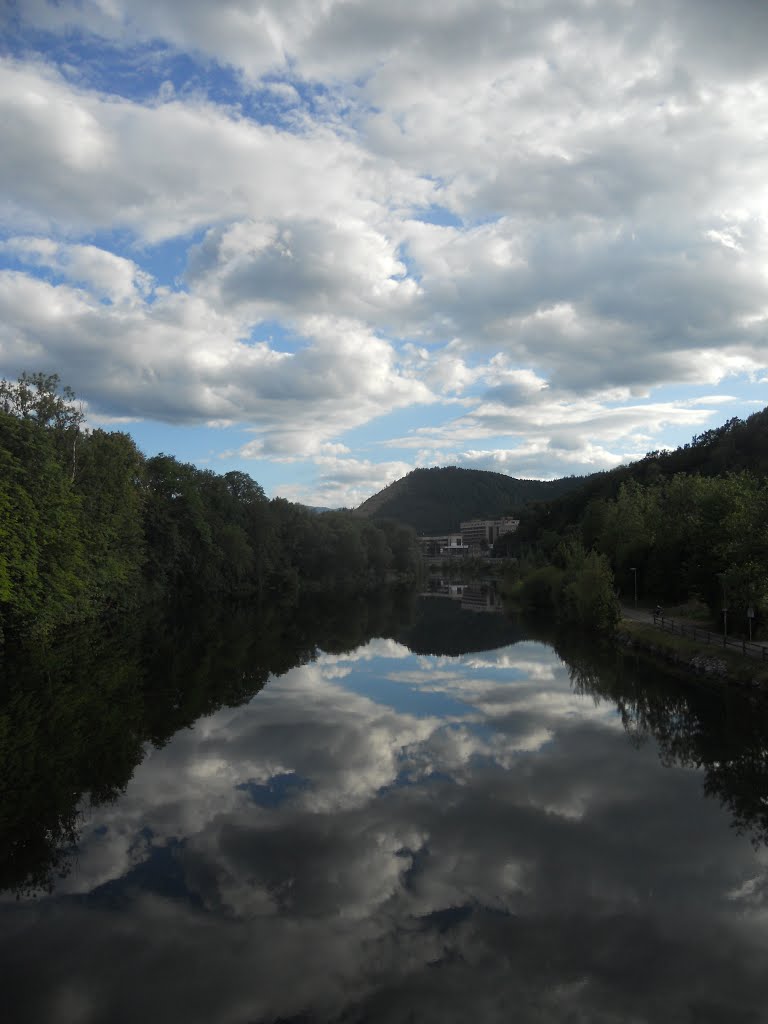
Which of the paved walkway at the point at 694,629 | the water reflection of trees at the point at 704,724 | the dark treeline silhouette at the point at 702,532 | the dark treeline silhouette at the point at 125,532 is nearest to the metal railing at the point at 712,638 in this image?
the paved walkway at the point at 694,629

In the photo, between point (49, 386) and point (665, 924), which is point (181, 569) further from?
point (665, 924)

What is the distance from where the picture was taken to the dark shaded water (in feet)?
34.9

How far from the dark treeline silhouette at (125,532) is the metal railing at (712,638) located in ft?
125

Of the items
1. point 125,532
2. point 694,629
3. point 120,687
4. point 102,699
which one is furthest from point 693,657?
point 125,532

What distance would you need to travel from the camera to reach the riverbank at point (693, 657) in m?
33.1

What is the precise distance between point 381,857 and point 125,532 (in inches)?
2037

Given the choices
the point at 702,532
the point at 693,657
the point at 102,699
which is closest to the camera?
the point at 102,699

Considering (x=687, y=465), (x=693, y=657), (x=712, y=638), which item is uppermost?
(x=687, y=465)

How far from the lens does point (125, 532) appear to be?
2430 inches

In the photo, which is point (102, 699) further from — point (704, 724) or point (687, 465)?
point (687, 465)

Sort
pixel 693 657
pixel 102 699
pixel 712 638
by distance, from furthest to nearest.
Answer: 1. pixel 712 638
2. pixel 693 657
3. pixel 102 699

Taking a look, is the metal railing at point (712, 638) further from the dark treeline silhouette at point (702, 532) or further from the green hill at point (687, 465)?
the green hill at point (687, 465)

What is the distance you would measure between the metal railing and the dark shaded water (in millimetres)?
4364

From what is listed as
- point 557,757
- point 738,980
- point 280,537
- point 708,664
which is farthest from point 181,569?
point 738,980
